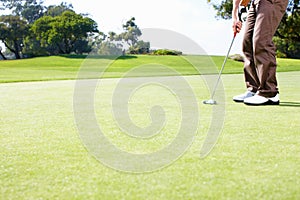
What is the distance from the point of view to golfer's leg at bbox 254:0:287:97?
12.9 ft

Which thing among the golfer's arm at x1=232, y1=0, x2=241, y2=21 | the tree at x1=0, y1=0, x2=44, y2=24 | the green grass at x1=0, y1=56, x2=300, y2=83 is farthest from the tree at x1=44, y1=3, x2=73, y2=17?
the golfer's arm at x1=232, y1=0, x2=241, y2=21

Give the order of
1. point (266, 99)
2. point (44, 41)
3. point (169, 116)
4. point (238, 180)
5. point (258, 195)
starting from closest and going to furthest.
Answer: point (258, 195), point (238, 180), point (169, 116), point (266, 99), point (44, 41)

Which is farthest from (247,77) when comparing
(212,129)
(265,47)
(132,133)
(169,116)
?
Result: (132,133)

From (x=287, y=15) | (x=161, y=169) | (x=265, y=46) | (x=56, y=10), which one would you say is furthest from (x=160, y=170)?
(x=56, y=10)

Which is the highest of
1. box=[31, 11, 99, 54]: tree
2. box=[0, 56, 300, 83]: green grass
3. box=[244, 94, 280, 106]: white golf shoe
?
box=[31, 11, 99, 54]: tree

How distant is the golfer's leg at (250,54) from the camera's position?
4.21 m

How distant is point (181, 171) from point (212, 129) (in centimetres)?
90

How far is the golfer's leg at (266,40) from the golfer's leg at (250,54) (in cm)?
20

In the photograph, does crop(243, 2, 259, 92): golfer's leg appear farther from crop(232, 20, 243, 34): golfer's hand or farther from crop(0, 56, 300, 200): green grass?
crop(0, 56, 300, 200): green grass

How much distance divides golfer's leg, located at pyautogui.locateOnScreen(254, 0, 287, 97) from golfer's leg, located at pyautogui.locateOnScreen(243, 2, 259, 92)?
0.66 feet

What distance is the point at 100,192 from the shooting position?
1.21 meters

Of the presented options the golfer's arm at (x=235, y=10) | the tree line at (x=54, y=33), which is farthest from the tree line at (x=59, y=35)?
the golfer's arm at (x=235, y=10)

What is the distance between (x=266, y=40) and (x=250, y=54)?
1.41ft

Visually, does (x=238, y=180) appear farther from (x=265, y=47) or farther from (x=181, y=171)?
(x=265, y=47)
